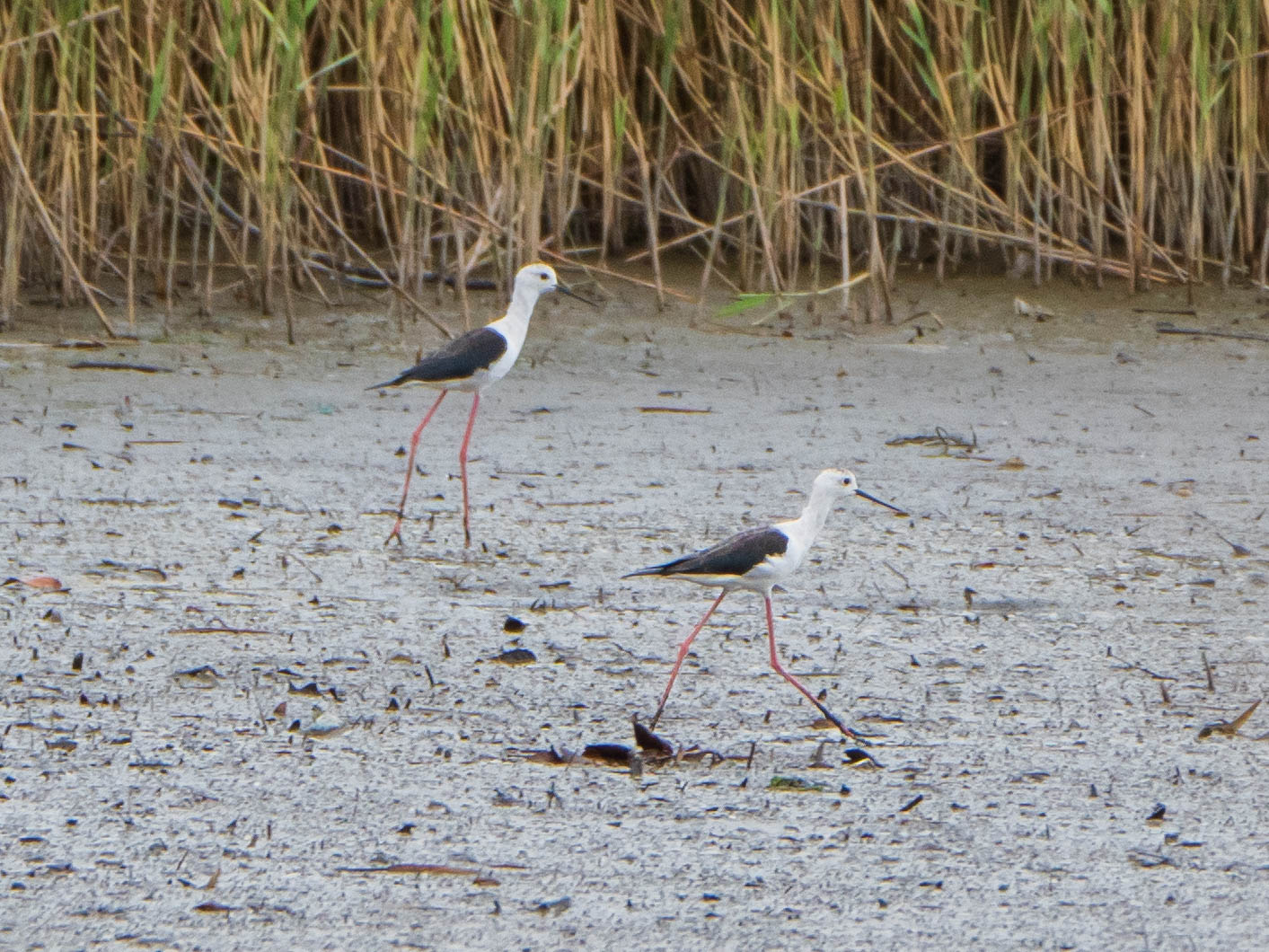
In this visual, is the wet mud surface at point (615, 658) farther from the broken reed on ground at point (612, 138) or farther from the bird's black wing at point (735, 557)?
the broken reed on ground at point (612, 138)

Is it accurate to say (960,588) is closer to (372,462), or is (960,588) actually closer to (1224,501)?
(1224,501)

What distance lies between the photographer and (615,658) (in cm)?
370

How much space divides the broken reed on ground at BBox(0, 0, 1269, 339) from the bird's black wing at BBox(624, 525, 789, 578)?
3.39 metres

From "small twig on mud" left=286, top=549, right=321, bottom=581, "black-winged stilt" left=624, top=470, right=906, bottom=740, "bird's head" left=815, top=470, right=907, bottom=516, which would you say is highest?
"bird's head" left=815, top=470, right=907, bottom=516

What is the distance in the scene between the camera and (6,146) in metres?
6.36

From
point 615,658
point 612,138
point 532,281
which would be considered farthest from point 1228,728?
point 612,138

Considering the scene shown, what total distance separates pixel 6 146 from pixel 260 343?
1.05 metres

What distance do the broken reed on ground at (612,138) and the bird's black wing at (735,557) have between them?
11.1ft

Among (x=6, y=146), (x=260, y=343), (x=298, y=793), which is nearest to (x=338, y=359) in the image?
(x=260, y=343)

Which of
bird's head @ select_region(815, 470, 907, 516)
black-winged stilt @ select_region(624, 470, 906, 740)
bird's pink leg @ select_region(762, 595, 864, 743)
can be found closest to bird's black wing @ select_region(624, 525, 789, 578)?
black-winged stilt @ select_region(624, 470, 906, 740)

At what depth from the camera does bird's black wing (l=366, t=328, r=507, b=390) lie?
5055 millimetres

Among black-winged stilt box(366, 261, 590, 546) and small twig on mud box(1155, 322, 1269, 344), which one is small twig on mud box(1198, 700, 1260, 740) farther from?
small twig on mud box(1155, 322, 1269, 344)

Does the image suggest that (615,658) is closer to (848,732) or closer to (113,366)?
(848,732)

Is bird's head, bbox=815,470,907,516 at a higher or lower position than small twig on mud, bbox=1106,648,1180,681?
higher
